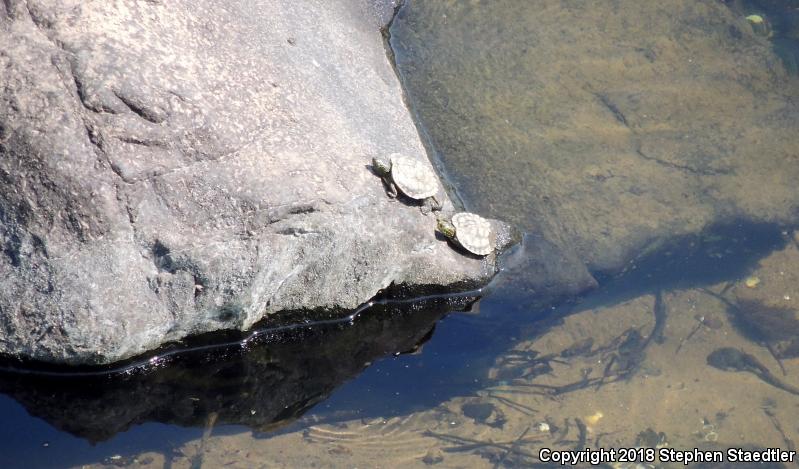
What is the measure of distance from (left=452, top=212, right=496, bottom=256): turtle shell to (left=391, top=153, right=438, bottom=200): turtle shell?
242mm

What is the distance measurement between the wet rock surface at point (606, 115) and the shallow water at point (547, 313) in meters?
0.02

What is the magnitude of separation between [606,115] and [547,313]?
1.81m

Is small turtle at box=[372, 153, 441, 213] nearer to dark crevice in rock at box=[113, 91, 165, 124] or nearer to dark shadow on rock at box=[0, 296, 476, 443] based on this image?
dark shadow on rock at box=[0, 296, 476, 443]

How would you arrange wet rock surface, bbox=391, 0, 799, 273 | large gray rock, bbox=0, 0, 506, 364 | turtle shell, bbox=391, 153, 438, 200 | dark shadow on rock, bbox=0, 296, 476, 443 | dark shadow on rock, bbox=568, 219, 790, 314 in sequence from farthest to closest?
wet rock surface, bbox=391, 0, 799, 273
dark shadow on rock, bbox=568, 219, 790, 314
turtle shell, bbox=391, 153, 438, 200
dark shadow on rock, bbox=0, 296, 476, 443
large gray rock, bbox=0, 0, 506, 364

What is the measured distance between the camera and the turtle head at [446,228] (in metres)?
4.29

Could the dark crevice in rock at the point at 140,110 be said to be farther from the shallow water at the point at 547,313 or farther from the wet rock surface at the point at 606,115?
the wet rock surface at the point at 606,115

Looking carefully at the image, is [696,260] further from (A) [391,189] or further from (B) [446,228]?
(A) [391,189]

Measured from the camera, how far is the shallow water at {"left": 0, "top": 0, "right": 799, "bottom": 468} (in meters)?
3.87

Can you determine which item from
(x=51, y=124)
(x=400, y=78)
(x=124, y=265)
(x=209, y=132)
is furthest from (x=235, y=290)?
(x=400, y=78)

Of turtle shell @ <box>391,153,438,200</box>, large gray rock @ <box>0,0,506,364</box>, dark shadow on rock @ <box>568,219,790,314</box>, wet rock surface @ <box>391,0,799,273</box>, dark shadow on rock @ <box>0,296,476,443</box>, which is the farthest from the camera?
wet rock surface @ <box>391,0,799,273</box>

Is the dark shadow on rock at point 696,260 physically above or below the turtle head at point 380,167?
above

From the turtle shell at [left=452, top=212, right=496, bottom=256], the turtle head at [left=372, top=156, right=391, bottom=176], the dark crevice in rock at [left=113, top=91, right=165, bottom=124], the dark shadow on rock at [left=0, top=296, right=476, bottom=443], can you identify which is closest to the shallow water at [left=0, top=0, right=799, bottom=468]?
the dark shadow on rock at [left=0, top=296, right=476, bottom=443]

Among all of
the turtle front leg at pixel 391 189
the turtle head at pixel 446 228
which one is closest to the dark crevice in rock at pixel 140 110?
the turtle front leg at pixel 391 189

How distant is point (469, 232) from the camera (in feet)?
14.1
